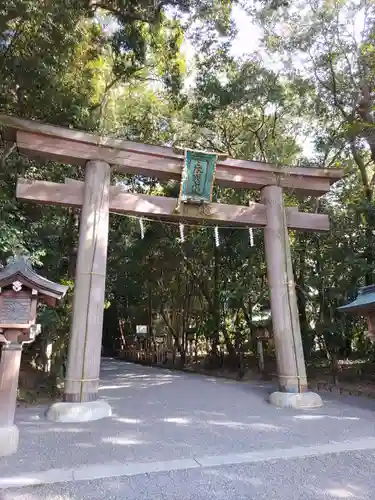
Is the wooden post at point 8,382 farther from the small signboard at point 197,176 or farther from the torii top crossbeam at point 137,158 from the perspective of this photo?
the small signboard at point 197,176

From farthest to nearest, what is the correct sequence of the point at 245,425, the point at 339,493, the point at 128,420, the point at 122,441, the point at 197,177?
the point at 197,177 < the point at 128,420 < the point at 245,425 < the point at 122,441 < the point at 339,493

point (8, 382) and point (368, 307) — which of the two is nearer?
Answer: point (8, 382)

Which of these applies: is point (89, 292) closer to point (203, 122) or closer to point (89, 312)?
point (89, 312)

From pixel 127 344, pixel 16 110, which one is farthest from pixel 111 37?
pixel 127 344

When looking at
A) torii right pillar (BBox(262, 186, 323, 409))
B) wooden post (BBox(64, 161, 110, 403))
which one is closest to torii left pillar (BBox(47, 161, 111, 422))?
wooden post (BBox(64, 161, 110, 403))

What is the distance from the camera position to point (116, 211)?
271 inches

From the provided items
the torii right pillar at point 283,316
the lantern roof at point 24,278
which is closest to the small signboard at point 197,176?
the torii right pillar at point 283,316

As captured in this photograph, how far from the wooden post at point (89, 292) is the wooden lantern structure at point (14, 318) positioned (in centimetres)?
123

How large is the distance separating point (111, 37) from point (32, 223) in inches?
211

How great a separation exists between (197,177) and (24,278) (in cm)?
395

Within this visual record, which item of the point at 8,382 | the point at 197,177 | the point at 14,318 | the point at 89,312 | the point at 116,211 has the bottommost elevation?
the point at 8,382

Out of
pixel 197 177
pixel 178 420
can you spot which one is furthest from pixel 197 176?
pixel 178 420

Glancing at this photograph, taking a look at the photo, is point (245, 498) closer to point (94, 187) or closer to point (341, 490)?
point (341, 490)

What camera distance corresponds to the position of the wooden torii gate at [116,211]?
Result: 228 inches
